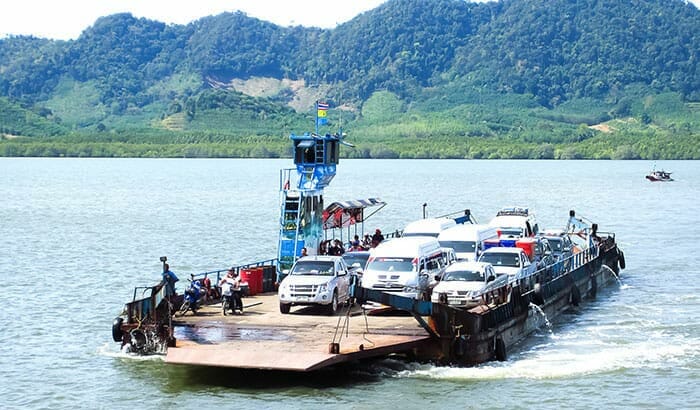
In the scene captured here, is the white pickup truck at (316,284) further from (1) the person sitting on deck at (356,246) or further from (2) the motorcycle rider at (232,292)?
(1) the person sitting on deck at (356,246)

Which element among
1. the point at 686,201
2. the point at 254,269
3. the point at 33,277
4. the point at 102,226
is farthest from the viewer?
the point at 686,201

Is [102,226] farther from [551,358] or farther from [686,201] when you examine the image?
[686,201]

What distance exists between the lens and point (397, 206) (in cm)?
10094

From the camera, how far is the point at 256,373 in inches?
1109

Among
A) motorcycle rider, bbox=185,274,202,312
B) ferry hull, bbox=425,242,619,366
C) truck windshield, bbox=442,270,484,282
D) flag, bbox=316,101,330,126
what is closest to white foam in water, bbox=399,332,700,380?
ferry hull, bbox=425,242,619,366

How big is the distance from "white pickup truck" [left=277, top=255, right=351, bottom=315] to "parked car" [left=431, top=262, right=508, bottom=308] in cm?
272

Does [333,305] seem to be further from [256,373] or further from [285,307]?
[256,373]

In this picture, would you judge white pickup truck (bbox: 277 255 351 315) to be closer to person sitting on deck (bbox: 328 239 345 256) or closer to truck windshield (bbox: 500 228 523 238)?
person sitting on deck (bbox: 328 239 345 256)

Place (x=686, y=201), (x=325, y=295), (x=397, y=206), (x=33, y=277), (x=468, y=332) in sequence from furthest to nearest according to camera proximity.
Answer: (x=686, y=201)
(x=397, y=206)
(x=33, y=277)
(x=325, y=295)
(x=468, y=332)

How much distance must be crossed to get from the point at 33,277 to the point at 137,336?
2342 cm

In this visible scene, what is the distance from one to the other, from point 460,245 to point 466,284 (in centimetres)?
676

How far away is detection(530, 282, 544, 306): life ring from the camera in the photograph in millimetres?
34438

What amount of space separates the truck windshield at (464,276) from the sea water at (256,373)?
8.05ft

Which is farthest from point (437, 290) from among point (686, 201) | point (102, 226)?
point (686, 201)
